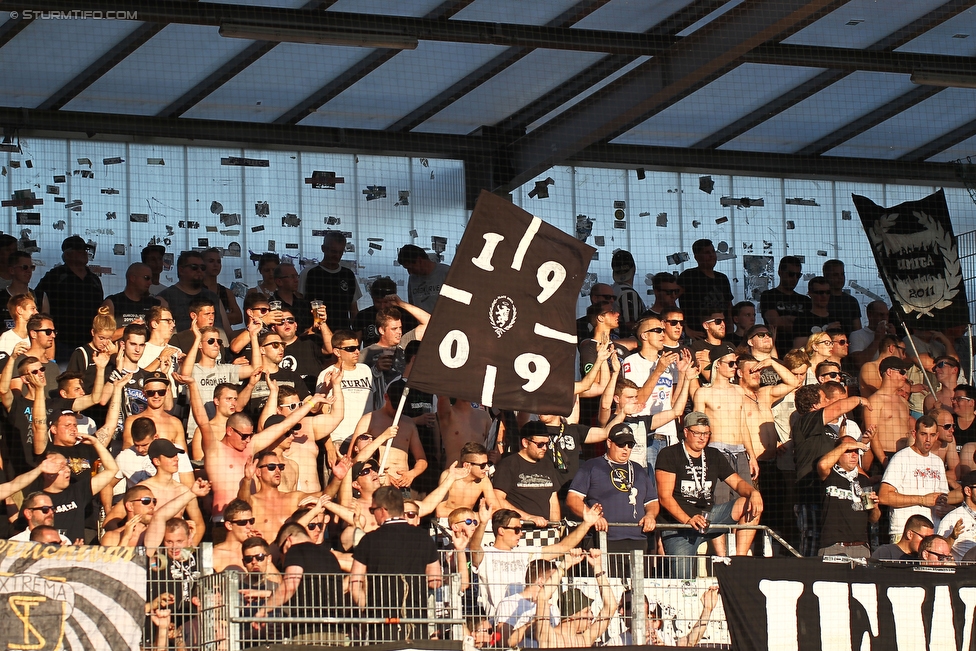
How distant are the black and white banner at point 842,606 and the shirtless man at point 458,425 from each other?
1883 millimetres

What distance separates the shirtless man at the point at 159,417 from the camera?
7387 millimetres

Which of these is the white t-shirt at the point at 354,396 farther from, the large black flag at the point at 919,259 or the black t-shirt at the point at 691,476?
the large black flag at the point at 919,259

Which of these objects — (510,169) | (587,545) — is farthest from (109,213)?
(587,545)

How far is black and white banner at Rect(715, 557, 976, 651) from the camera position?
6922 mm

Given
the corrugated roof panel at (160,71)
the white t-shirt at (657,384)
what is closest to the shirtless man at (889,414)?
the white t-shirt at (657,384)

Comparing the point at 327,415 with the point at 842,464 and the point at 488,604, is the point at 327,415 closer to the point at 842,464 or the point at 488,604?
the point at 488,604

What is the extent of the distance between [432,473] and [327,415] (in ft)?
2.48

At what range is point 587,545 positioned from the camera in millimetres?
7617

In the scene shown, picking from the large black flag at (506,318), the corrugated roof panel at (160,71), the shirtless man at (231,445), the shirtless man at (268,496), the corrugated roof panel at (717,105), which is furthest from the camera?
the corrugated roof panel at (717,105)

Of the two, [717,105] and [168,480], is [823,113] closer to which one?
[717,105]

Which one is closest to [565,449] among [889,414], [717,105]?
[889,414]

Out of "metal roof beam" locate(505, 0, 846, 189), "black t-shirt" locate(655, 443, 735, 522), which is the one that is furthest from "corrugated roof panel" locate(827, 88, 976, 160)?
"black t-shirt" locate(655, 443, 735, 522)

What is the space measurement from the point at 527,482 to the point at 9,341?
2.87 meters

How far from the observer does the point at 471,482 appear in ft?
25.1
